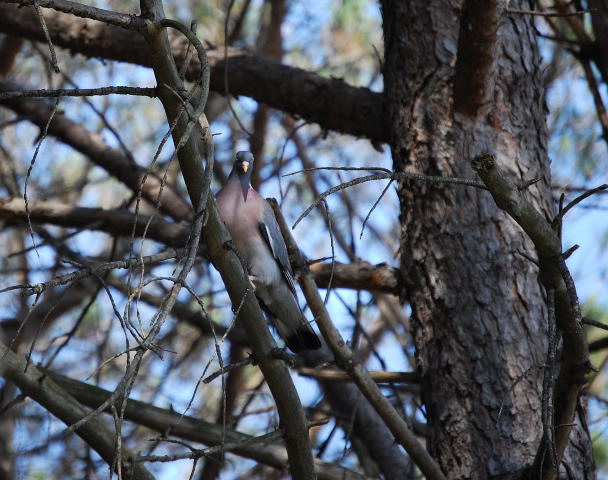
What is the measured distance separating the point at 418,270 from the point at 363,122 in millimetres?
920

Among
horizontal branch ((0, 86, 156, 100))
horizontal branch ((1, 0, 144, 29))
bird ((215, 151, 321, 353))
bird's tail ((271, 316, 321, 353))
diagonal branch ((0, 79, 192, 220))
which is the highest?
diagonal branch ((0, 79, 192, 220))

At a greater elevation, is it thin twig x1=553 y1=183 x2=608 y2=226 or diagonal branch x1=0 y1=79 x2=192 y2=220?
diagonal branch x1=0 y1=79 x2=192 y2=220

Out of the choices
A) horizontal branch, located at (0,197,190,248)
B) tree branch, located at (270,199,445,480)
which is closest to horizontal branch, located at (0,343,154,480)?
tree branch, located at (270,199,445,480)

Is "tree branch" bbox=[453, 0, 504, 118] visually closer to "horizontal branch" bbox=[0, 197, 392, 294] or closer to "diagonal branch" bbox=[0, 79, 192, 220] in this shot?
"horizontal branch" bbox=[0, 197, 392, 294]

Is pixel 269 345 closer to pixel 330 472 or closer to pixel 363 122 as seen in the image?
pixel 330 472

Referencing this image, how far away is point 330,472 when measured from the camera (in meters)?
3.06

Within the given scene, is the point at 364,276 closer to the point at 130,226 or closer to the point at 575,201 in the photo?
the point at 130,226

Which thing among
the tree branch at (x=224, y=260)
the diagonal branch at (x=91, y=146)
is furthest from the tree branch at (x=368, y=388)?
the diagonal branch at (x=91, y=146)

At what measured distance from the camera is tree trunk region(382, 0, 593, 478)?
9.55ft

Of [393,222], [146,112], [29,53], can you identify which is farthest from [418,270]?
[146,112]

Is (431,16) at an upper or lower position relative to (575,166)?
lower

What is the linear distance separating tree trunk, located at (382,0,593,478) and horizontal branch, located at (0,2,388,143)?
0.81 ft

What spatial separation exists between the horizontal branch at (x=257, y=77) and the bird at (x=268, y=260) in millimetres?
574

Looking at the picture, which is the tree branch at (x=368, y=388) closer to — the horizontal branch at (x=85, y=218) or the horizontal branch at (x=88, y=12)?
the horizontal branch at (x=88, y=12)
